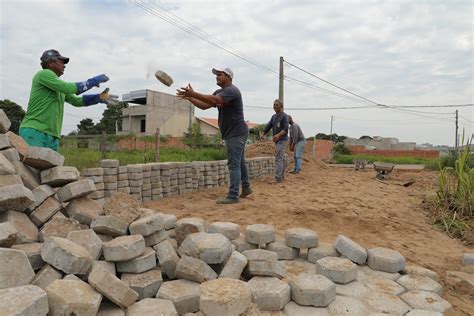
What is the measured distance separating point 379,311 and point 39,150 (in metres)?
2.62

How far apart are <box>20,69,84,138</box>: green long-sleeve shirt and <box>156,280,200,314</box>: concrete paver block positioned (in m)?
1.96

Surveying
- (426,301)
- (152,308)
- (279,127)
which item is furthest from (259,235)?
(279,127)

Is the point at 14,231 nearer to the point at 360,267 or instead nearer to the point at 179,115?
the point at 360,267

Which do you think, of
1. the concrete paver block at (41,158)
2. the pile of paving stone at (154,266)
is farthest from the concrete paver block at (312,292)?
the concrete paver block at (41,158)

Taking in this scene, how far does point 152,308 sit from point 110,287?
0.83 ft

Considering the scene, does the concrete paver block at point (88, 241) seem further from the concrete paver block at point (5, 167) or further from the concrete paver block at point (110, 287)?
the concrete paver block at point (5, 167)

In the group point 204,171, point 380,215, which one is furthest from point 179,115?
point 380,215

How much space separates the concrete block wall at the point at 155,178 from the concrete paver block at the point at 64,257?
1.28m

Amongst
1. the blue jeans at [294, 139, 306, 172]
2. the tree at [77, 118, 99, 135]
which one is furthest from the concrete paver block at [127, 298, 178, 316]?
the tree at [77, 118, 99, 135]

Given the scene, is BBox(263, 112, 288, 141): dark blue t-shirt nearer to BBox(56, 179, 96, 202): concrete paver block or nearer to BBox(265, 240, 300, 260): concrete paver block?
BBox(265, 240, 300, 260): concrete paver block

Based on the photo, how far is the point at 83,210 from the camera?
8.00ft

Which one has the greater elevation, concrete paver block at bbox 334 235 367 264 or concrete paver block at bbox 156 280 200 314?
concrete paver block at bbox 334 235 367 264

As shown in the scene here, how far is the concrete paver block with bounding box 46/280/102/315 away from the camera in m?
1.56

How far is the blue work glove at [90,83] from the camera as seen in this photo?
3.00 meters
